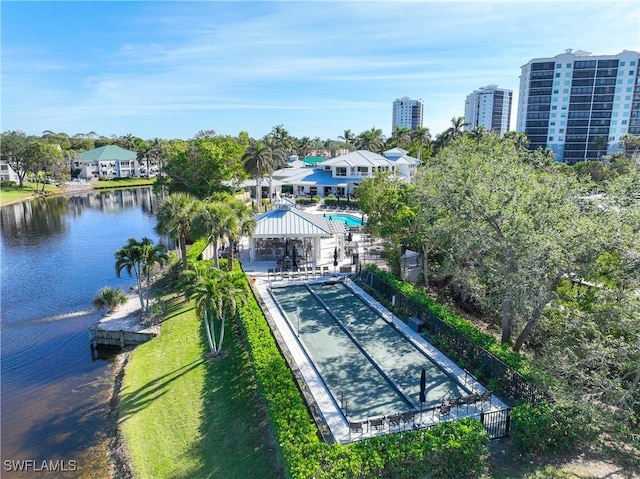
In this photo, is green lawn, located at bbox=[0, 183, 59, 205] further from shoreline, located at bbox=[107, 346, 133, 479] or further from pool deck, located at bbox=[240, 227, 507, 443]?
pool deck, located at bbox=[240, 227, 507, 443]

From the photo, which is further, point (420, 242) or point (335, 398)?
point (420, 242)

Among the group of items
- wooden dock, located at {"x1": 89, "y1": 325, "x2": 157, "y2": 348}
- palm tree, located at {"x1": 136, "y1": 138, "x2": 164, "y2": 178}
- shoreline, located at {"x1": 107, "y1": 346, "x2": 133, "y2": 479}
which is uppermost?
palm tree, located at {"x1": 136, "y1": 138, "x2": 164, "y2": 178}

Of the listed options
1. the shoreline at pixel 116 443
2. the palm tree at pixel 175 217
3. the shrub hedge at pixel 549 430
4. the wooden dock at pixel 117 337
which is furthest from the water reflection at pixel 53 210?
the shrub hedge at pixel 549 430

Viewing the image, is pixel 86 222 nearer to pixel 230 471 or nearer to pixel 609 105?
pixel 230 471

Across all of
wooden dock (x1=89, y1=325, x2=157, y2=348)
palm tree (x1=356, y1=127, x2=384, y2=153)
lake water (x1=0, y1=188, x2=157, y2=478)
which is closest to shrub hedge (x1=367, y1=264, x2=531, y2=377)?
wooden dock (x1=89, y1=325, x2=157, y2=348)

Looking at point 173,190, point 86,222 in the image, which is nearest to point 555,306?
point 173,190
